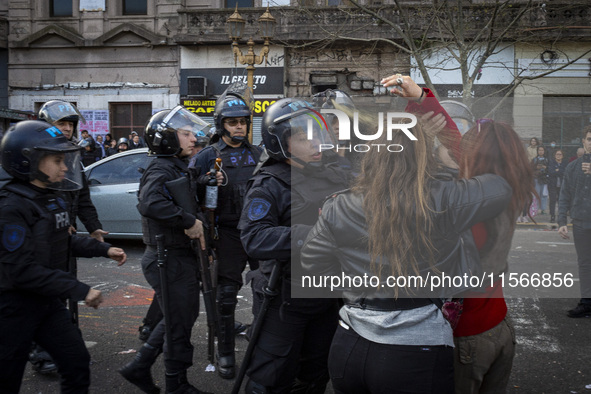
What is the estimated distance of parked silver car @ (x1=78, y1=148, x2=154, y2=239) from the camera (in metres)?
9.35

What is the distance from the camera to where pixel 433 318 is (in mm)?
2264

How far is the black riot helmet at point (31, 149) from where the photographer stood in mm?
3203

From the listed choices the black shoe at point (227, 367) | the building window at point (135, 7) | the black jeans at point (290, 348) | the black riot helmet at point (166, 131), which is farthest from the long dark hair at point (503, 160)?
the building window at point (135, 7)

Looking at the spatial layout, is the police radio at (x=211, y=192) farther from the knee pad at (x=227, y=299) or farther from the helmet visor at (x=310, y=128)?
the helmet visor at (x=310, y=128)

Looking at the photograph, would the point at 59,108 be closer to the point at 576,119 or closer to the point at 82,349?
the point at 82,349

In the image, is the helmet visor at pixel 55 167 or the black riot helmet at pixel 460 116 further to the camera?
the helmet visor at pixel 55 167

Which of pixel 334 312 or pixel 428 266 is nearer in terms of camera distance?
pixel 428 266

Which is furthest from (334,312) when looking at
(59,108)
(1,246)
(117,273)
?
(117,273)

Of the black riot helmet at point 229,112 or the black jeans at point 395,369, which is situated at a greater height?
the black riot helmet at point 229,112

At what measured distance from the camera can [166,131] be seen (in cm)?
417

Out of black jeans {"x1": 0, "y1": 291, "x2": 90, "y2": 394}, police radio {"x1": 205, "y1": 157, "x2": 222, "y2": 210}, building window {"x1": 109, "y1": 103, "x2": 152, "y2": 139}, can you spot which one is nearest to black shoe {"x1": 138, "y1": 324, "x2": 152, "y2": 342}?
police radio {"x1": 205, "y1": 157, "x2": 222, "y2": 210}

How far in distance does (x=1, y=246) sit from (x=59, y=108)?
2502 millimetres

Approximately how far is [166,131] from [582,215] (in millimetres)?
4252

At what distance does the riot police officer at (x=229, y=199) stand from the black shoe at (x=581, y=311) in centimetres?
323
